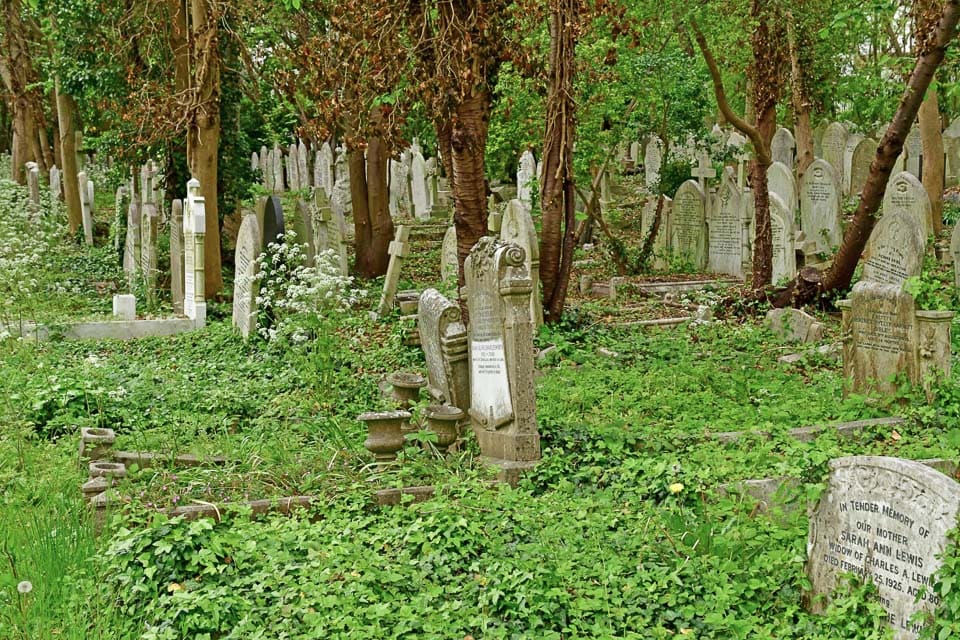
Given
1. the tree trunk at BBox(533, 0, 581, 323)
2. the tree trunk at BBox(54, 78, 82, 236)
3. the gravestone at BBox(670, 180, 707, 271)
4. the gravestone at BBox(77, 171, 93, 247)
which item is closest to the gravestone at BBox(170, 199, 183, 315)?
the tree trunk at BBox(533, 0, 581, 323)

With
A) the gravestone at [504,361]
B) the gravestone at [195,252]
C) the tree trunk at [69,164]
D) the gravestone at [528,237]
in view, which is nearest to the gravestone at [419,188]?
the tree trunk at [69,164]

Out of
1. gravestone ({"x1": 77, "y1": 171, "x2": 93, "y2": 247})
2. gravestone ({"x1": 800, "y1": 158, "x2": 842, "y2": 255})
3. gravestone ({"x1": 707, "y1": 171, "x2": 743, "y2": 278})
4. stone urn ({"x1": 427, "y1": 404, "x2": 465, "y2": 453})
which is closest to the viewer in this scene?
stone urn ({"x1": 427, "y1": 404, "x2": 465, "y2": 453})

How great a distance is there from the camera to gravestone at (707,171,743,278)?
15.4 m

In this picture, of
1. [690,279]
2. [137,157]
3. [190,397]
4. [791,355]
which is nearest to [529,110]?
[690,279]

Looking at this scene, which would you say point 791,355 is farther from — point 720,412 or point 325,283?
point 325,283

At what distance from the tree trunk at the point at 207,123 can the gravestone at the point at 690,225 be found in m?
7.02

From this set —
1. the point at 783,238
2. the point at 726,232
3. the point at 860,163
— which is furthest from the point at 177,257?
the point at 860,163

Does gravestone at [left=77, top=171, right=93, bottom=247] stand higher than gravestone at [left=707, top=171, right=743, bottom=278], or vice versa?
gravestone at [left=77, top=171, right=93, bottom=247]

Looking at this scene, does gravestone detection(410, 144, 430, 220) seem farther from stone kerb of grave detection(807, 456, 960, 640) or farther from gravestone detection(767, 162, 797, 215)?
stone kerb of grave detection(807, 456, 960, 640)

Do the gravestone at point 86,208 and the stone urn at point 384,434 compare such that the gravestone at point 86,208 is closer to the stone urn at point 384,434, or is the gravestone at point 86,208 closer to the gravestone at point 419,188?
the gravestone at point 419,188

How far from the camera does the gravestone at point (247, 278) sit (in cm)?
1134

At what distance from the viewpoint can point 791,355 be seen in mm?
9977

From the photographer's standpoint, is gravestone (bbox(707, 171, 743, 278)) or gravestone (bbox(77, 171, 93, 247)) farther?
gravestone (bbox(77, 171, 93, 247))

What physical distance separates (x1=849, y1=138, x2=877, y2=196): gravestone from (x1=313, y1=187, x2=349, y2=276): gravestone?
422 inches
